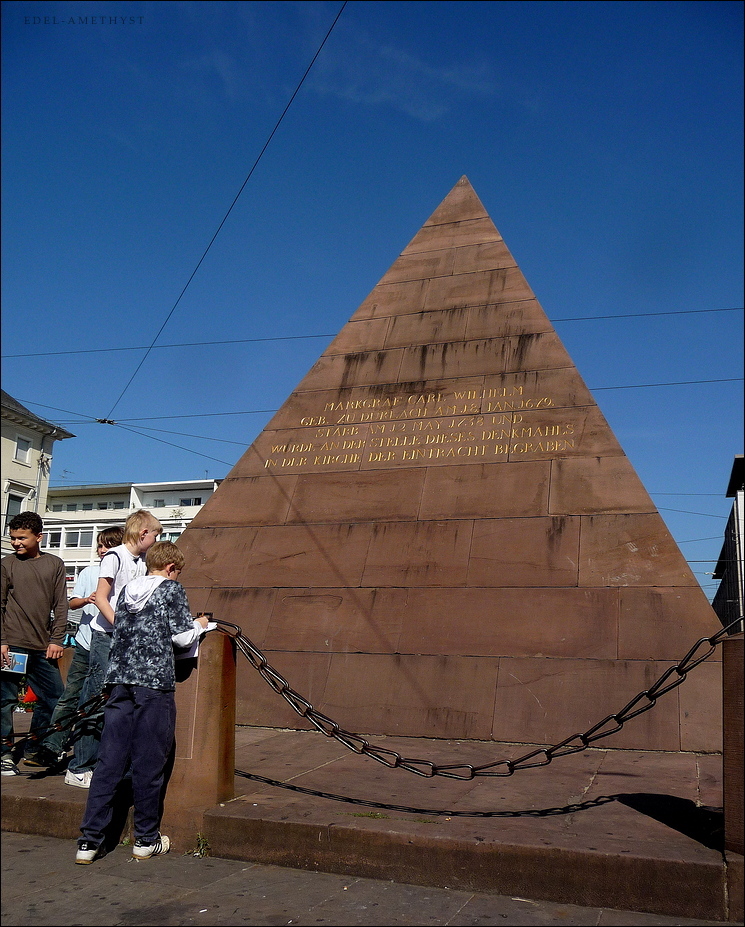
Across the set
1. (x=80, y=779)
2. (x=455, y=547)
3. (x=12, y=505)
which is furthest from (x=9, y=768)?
(x=12, y=505)

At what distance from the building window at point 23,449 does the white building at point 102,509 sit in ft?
52.0

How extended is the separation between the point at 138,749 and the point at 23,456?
3748 cm

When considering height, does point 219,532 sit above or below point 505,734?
above

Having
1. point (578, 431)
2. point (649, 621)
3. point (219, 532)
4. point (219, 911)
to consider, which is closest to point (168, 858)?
point (219, 911)

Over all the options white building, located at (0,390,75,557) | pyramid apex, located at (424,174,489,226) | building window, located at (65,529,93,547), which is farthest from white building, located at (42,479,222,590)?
pyramid apex, located at (424,174,489,226)

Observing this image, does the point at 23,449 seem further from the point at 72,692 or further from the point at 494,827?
the point at 494,827

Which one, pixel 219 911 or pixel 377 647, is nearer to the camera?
pixel 219 911

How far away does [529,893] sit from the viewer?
10.8 ft

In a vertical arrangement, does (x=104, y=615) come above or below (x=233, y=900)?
above

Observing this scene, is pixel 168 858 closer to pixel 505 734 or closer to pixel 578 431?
pixel 505 734

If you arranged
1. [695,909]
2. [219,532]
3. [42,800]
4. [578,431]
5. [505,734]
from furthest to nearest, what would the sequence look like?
[219,532] < [578,431] < [505,734] < [42,800] < [695,909]

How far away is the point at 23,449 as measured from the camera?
38.3 meters

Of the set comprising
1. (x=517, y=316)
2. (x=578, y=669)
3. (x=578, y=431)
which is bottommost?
(x=578, y=669)

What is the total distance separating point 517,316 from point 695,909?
6386mm
